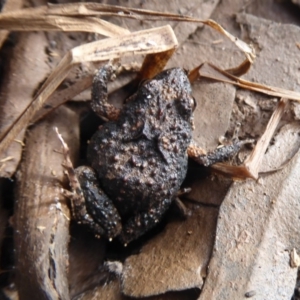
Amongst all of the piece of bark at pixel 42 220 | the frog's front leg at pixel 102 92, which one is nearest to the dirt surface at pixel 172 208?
the piece of bark at pixel 42 220

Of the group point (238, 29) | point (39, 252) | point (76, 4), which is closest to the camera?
point (39, 252)

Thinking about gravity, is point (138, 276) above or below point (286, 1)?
below

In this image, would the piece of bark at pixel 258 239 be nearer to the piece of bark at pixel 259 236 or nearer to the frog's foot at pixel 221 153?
the piece of bark at pixel 259 236

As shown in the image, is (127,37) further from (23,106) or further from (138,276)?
(138,276)

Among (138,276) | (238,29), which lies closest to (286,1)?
(238,29)

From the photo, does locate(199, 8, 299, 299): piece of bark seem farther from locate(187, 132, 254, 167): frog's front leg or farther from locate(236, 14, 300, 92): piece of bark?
locate(236, 14, 300, 92): piece of bark

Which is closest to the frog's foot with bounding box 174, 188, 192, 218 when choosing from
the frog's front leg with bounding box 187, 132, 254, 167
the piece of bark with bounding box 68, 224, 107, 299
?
the frog's front leg with bounding box 187, 132, 254, 167
